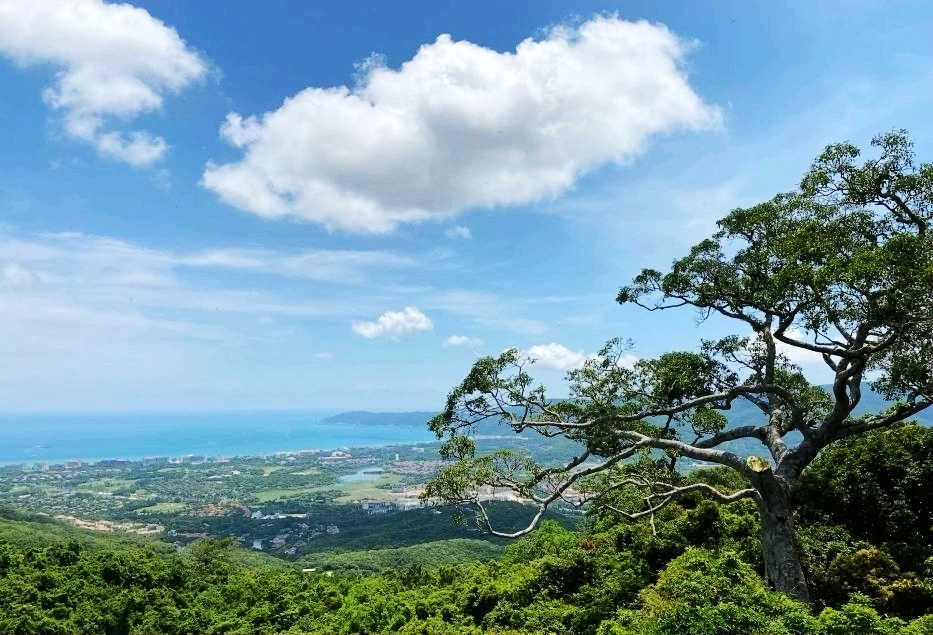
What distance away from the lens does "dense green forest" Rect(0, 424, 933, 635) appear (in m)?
8.35

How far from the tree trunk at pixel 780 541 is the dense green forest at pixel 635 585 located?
326mm

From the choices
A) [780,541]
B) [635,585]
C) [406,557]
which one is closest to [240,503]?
[406,557]

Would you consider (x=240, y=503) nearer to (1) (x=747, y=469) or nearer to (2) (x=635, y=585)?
(2) (x=635, y=585)

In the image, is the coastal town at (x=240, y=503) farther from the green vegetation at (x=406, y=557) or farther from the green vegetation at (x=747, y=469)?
the green vegetation at (x=747, y=469)

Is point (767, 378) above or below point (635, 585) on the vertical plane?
above

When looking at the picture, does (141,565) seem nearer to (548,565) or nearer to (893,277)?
(548,565)

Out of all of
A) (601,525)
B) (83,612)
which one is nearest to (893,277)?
(601,525)

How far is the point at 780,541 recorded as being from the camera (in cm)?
922

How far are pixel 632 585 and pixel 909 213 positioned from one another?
939 centimetres

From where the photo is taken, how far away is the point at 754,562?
11586mm

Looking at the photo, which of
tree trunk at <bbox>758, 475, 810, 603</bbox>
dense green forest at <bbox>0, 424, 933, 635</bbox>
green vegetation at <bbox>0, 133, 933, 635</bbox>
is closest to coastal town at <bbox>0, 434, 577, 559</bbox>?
dense green forest at <bbox>0, 424, 933, 635</bbox>

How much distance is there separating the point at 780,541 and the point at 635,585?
4221 millimetres

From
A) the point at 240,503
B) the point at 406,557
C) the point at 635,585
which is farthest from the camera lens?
the point at 240,503

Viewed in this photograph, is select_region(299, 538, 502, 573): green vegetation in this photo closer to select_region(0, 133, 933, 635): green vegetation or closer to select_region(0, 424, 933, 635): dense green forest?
select_region(0, 424, 933, 635): dense green forest
